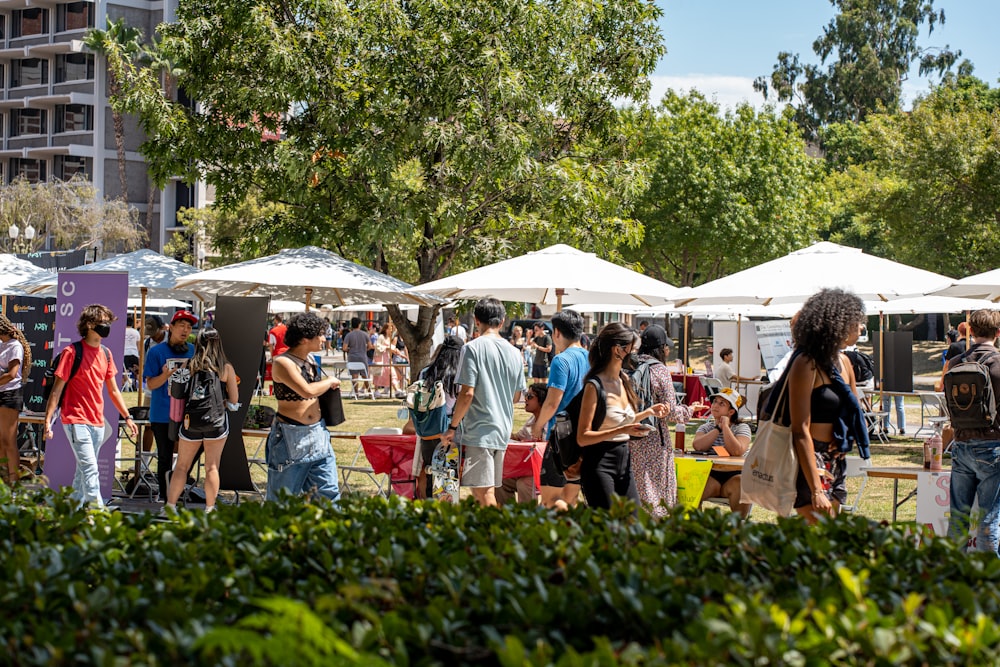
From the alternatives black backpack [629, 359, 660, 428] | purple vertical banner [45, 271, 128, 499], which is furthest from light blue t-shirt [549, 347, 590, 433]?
purple vertical banner [45, 271, 128, 499]

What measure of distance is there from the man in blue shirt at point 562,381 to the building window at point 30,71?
2425 inches

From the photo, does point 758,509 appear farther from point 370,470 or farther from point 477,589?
point 477,589

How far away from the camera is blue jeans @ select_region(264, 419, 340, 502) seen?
7.25m

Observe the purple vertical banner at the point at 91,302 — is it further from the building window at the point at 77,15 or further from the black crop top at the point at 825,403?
the building window at the point at 77,15

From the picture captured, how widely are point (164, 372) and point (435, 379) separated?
269 centimetres

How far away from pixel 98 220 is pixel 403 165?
3738cm

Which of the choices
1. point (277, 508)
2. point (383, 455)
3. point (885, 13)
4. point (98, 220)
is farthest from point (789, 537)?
point (885, 13)

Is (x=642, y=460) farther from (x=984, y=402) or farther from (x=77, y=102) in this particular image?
(x=77, y=102)

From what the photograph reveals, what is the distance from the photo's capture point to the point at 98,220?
47.8 m

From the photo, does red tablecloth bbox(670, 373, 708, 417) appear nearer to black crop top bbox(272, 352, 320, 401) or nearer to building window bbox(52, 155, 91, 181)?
black crop top bbox(272, 352, 320, 401)

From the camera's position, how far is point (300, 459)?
7.24 m

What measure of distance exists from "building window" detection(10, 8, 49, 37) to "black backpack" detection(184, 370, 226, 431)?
197 ft

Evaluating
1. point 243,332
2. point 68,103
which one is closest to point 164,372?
point 243,332

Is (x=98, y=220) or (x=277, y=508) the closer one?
(x=277, y=508)
